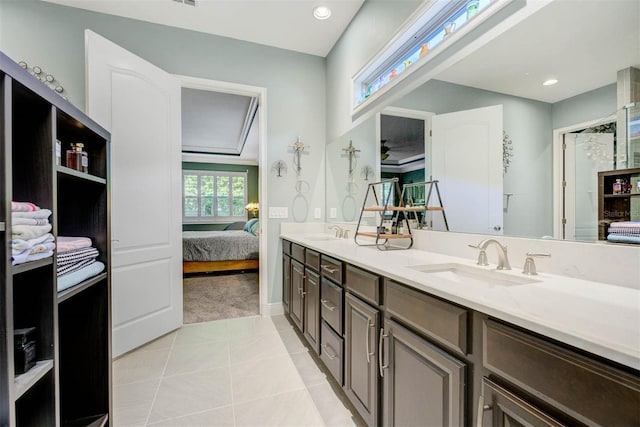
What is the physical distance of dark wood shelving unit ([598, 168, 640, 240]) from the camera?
902mm

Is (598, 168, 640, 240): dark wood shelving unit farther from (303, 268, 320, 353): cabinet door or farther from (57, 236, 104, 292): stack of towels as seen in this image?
(57, 236, 104, 292): stack of towels

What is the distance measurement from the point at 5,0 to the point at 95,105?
120 centimetres

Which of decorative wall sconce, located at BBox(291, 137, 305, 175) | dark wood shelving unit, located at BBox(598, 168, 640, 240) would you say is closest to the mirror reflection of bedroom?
decorative wall sconce, located at BBox(291, 137, 305, 175)

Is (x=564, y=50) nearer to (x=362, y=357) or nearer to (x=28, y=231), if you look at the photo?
(x=362, y=357)

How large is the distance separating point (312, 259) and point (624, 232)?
156 centimetres

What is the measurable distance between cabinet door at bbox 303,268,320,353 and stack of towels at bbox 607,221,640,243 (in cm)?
144

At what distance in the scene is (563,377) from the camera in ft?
1.94

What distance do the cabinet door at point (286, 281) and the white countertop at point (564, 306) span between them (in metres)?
1.58

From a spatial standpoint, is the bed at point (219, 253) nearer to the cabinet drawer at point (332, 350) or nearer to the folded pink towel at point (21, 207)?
the cabinet drawer at point (332, 350)

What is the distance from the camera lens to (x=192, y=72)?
271cm

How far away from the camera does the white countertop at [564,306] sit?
54 cm

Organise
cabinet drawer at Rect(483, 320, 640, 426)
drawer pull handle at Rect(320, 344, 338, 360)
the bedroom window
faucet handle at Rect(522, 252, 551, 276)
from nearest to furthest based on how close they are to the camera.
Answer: cabinet drawer at Rect(483, 320, 640, 426) < faucet handle at Rect(522, 252, 551, 276) < drawer pull handle at Rect(320, 344, 338, 360) < the bedroom window

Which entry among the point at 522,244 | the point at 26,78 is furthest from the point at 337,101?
the point at 26,78

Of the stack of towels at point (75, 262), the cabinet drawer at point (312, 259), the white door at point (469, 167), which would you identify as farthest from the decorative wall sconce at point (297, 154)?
the stack of towels at point (75, 262)
